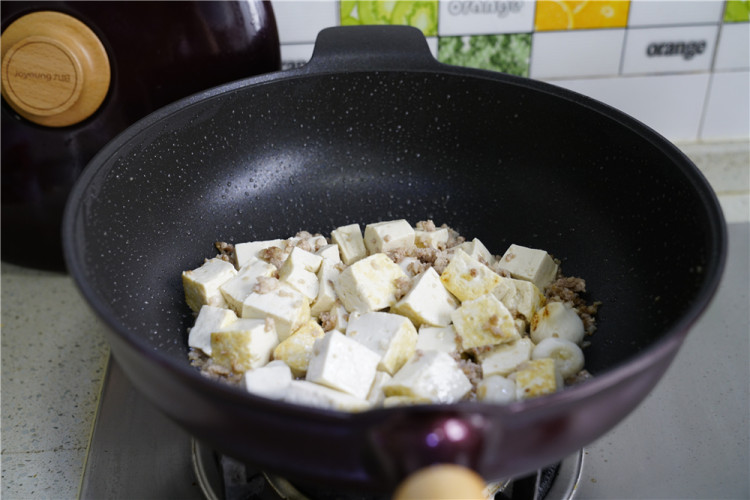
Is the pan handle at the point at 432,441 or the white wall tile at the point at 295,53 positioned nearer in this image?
the pan handle at the point at 432,441

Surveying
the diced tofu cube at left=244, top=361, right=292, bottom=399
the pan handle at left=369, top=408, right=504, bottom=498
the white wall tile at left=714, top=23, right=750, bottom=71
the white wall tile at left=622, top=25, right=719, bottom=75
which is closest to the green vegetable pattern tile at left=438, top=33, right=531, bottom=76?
the white wall tile at left=622, top=25, right=719, bottom=75

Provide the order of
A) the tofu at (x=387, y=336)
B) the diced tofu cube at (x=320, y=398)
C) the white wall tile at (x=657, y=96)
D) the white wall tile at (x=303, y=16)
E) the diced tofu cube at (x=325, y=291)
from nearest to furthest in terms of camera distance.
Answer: the diced tofu cube at (x=320, y=398), the tofu at (x=387, y=336), the diced tofu cube at (x=325, y=291), the white wall tile at (x=303, y=16), the white wall tile at (x=657, y=96)

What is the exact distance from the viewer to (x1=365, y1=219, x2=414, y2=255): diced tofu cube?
918 millimetres

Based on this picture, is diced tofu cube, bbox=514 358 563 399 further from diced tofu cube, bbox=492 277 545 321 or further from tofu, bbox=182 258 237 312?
tofu, bbox=182 258 237 312

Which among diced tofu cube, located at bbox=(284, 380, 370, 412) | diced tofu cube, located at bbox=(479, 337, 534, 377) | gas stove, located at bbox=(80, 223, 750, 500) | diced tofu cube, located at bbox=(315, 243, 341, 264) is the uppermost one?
diced tofu cube, located at bbox=(284, 380, 370, 412)

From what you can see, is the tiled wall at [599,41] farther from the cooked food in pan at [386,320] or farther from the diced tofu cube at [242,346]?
the diced tofu cube at [242,346]

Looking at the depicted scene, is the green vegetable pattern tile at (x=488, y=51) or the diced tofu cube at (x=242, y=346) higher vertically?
the green vegetable pattern tile at (x=488, y=51)

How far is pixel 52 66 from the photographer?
0.90 metres

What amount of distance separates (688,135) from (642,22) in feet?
0.82

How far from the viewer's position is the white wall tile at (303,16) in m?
1.09

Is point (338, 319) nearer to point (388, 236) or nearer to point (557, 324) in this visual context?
point (388, 236)

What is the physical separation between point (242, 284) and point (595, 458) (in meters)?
0.47

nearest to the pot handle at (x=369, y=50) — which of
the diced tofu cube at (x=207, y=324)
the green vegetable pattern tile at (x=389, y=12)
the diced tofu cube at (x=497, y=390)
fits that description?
the green vegetable pattern tile at (x=389, y=12)

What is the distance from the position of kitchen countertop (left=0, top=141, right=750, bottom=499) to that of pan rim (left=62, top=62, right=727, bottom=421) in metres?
0.24
